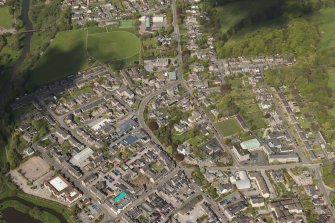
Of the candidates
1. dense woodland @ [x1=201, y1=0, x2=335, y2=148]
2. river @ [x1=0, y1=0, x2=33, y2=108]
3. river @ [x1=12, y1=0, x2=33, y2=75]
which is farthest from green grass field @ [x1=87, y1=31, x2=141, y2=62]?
dense woodland @ [x1=201, y1=0, x2=335, y2=148]

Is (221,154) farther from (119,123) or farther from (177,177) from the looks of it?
(119,123)

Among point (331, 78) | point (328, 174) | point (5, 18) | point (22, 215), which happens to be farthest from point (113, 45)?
point (328, 174)

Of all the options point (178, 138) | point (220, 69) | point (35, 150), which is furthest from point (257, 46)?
point (35, 150)

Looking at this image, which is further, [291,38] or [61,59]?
[291,38]

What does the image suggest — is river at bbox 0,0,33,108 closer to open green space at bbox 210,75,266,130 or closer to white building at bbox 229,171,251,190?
open green space at bbox 210,75,266,130

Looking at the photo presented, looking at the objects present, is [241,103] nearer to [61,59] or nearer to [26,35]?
[61,59]

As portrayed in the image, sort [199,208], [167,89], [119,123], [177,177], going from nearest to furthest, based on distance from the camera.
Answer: [199,208] < [177,177] < [119,123] < [167,89]
